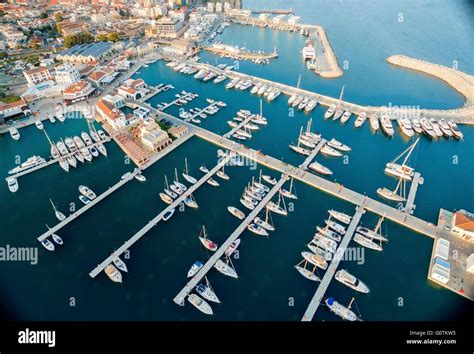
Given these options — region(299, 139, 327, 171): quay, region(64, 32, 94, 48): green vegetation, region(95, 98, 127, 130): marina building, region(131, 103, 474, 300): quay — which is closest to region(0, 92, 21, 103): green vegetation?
region(95, 98, 127, 130): marina building

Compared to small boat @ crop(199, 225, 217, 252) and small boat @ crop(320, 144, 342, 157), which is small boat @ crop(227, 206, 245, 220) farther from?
small boat @ crop(320, 144, 342, 157)

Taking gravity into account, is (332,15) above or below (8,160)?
above

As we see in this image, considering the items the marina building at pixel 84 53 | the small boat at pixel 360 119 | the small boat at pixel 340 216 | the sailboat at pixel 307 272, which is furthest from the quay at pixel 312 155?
the marina building at pixel 84 53

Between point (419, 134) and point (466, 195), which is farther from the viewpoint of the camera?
point (419, 134)

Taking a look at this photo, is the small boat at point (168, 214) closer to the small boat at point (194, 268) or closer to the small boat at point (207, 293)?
the small boat at point (194, 268)
